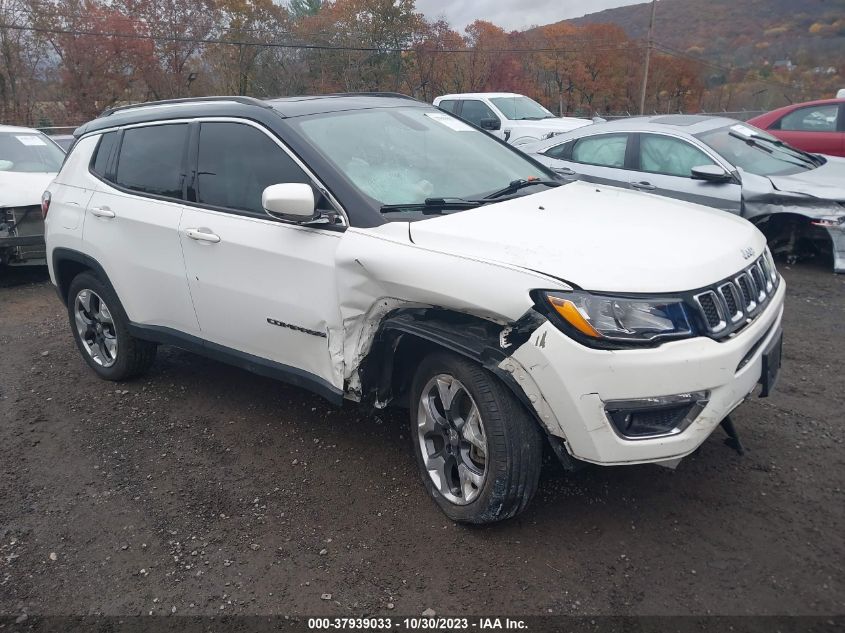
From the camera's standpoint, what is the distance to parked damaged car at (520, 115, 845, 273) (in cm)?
673

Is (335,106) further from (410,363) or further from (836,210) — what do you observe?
(836,210)

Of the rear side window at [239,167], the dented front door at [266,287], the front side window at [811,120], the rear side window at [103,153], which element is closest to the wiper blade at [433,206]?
the dented front door at [266,287]

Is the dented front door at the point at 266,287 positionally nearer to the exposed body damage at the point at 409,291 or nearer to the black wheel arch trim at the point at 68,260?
the exposed body damage at the point at 409,291

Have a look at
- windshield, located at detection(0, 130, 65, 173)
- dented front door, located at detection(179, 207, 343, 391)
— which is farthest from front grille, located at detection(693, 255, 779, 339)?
windshield, located at detection(0, 130, 65, 173)

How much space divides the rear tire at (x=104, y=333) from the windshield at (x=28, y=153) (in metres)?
4.41

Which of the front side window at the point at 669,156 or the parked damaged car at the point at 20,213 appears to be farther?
the parked damaged car at the point at 20,213

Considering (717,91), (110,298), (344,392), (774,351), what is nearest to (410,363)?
(344,392)

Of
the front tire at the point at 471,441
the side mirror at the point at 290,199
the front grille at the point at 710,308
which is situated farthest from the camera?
the side mirror at the point at 290,199

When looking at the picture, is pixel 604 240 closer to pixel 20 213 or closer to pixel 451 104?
pixel 20 213

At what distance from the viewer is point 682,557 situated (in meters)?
2.80

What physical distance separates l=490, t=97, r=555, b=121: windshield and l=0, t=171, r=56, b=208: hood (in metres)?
8.13

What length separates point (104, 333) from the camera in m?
4.86

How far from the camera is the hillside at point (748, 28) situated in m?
72.2

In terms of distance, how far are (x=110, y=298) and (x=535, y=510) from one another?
3.09m
